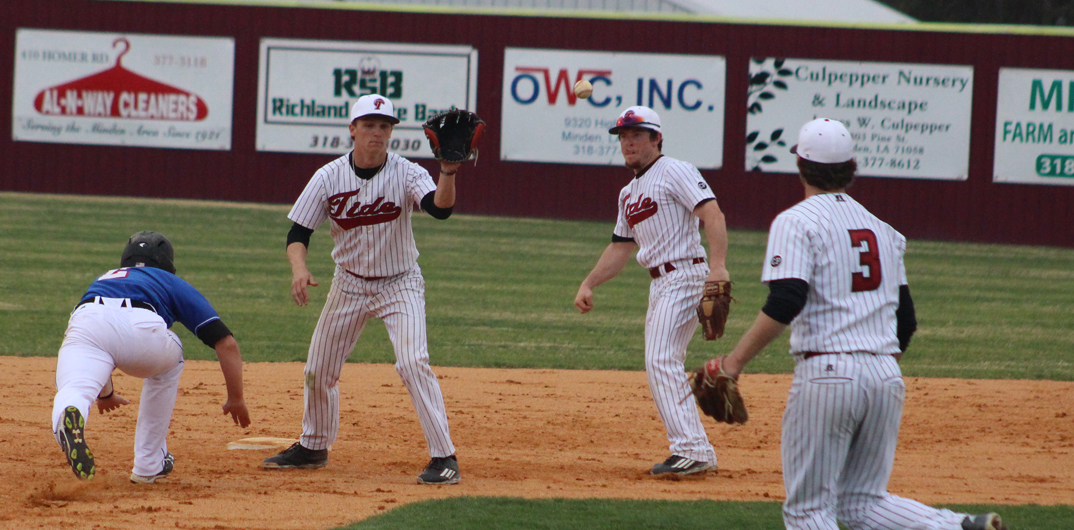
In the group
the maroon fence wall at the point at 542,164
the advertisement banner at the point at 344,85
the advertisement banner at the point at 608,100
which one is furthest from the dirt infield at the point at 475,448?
the advertisement banner at the point at 344,85

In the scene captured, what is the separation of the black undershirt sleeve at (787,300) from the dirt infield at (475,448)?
1842 millimetres

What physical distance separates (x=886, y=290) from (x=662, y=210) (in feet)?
6.59

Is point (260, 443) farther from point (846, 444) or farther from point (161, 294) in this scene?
point (846, 444)

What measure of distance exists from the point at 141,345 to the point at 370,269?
1.14 metres

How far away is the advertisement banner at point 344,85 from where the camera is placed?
20328 mm

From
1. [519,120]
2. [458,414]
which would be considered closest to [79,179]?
[519,120]

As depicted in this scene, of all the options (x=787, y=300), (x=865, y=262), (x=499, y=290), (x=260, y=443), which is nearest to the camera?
(x=787, y=300)

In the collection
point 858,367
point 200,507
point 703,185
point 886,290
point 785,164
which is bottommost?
point 200,507

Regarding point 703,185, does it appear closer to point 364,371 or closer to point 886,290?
point 886,290

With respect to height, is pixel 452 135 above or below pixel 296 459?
above

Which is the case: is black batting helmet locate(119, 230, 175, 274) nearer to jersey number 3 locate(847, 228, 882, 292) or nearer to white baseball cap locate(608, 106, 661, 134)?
white baseball cap locate(608, 106, 661, 134)

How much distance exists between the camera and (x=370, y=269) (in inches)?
209

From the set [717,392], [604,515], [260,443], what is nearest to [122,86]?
[260,443]

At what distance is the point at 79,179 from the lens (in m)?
20.9
